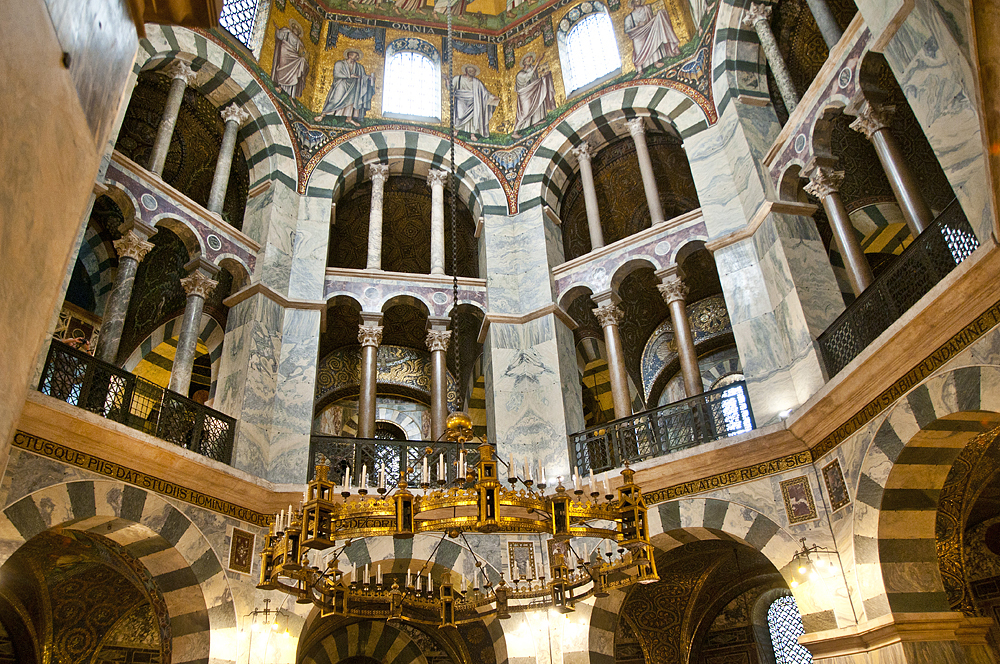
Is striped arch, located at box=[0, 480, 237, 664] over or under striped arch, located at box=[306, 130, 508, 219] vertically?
under

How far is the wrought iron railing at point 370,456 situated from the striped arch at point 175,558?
6.15ft

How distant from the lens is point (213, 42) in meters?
11.6

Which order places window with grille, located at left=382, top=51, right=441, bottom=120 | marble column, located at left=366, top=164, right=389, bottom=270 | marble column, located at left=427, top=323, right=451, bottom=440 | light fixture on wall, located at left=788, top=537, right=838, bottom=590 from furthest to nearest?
window with grille, located at left=382, top=51, right=441, bottom=120 → marble column, located at left=366, top=164, right=389, bottom=270 → marble column, located at left=427, top=323, right=451, bottom=440 → light fixture on wall, located at left=788, top=537, right=838, bottom=590

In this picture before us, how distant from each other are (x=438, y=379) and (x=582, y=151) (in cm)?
471

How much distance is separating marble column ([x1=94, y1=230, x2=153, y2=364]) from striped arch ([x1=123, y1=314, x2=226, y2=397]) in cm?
299

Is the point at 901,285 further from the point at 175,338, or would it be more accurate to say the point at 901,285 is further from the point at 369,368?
the point at 175,338

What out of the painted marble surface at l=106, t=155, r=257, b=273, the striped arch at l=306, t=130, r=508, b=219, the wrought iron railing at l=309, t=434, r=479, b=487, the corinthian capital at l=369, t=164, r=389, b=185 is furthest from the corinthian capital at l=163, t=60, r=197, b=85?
the wrought iron railing at l=309, t=434, r=479, b=487

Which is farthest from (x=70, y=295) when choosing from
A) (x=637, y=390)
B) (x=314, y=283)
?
(x=637, y=390)

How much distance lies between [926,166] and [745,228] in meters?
3.55

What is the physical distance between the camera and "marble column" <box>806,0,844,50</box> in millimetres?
9438

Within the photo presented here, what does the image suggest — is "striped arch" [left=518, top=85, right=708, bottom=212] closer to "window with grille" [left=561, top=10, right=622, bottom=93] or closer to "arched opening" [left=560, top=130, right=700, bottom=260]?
"arched opening" [left=560, top=130, right=700, bottom=260]

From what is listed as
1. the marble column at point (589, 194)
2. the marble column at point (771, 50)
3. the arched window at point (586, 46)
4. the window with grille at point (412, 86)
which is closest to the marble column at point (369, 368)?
the marble column at point (589, 194)

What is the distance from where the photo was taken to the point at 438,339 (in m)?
11.5

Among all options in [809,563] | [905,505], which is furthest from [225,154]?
[905,505]
